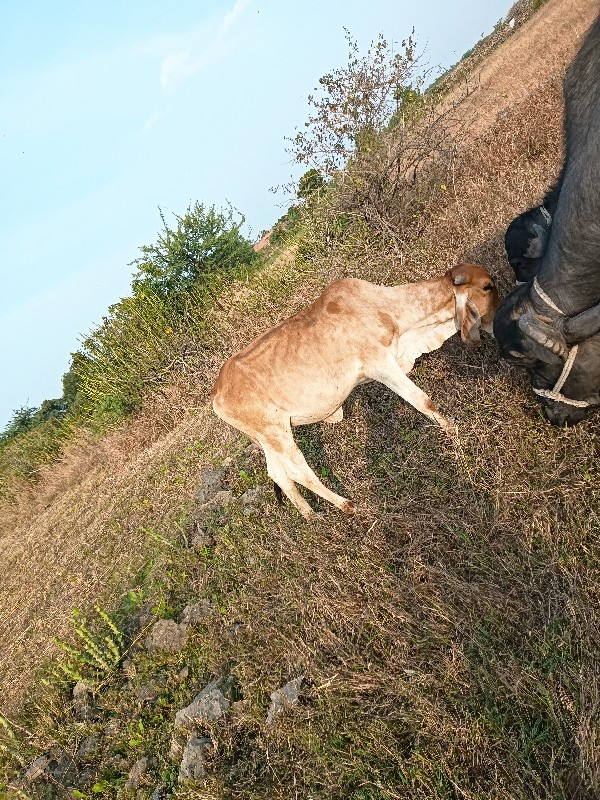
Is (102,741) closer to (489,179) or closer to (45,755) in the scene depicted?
(45,755)

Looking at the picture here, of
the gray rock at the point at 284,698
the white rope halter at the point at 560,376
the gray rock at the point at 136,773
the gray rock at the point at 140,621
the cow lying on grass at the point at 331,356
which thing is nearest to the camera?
the white rope halter at the point at 560,376

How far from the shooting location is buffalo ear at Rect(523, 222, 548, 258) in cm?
360

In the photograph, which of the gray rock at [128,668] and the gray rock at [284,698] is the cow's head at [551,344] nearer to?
the gray rock at [284,698]

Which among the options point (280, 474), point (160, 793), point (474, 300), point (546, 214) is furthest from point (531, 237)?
point (160, 793)

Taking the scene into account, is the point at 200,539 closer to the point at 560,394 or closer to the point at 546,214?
the point at 560,394

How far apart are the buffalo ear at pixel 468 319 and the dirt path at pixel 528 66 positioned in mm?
4833

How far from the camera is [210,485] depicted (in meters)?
7.81

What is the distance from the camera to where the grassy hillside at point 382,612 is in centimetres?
306

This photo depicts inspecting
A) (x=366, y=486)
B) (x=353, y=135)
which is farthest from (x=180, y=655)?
(x=353, y=135)

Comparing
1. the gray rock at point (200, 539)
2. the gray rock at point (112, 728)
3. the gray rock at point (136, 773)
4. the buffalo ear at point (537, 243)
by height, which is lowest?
the gray rock at point (136, 773)

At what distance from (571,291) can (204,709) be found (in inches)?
140

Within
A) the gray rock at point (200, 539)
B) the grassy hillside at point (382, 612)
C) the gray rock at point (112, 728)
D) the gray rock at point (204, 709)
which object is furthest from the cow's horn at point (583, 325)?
the gray rock at point (112, 728)

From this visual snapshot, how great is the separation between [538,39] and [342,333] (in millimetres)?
18445

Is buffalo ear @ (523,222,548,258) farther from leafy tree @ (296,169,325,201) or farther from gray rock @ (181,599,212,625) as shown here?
leafy tree @ (296,169,325,201)
